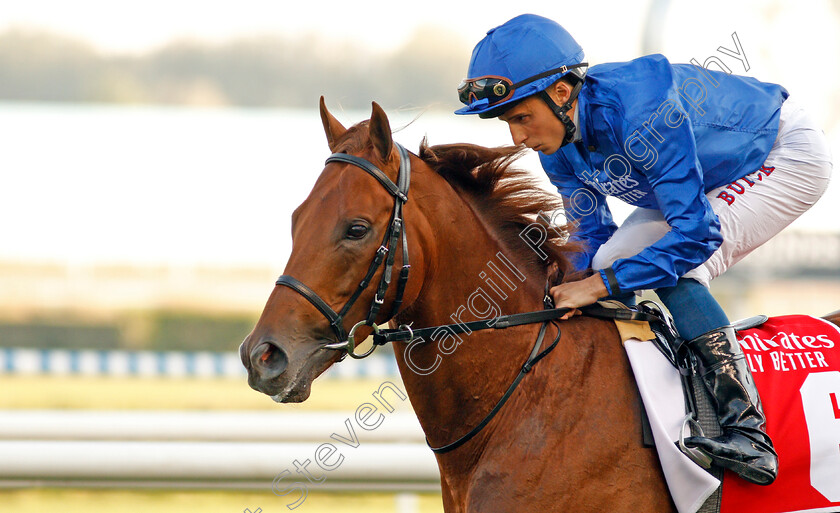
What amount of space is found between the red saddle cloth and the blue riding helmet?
103 cm

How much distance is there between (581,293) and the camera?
8.24 ft

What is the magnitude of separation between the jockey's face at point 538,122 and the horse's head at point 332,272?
0.47 meters

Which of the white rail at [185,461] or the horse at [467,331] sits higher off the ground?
the horse at [467,331]

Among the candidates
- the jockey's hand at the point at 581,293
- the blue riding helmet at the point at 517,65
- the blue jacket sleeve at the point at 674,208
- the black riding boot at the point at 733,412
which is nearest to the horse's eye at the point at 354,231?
the blue riding helmet at the point at 517,65

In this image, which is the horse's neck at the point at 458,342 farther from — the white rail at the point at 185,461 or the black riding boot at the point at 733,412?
the white rail at the point at 185,461

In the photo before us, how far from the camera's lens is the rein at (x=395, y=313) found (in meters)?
2.22

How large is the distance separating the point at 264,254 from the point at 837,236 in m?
13.6

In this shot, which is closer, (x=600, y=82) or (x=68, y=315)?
(x=600, y=82)

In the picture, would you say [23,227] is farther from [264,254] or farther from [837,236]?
[837,236]

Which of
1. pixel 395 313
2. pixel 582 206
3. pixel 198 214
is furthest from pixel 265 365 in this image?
pixel 198 214

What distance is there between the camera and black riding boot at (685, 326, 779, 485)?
2262 millimetres

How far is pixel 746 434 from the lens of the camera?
2.30 meters

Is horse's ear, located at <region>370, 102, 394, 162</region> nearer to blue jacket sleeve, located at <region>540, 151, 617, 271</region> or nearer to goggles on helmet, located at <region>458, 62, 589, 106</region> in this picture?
goggles on helmet, located at <region>458, 62, 589, 106</region>

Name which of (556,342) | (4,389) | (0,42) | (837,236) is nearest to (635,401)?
(556,342)
